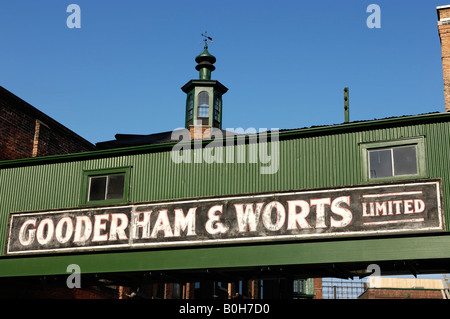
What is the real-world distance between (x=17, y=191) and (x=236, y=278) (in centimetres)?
804

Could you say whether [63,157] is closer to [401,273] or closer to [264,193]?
[264,193]

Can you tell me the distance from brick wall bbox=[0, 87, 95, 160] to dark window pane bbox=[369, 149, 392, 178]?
1592 centimetres

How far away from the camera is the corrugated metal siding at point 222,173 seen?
15.6m

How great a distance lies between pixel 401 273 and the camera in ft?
55.8

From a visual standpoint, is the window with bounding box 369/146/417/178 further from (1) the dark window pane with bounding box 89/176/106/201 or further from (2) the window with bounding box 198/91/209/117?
(2) the window with bounding box 198/91/209/117

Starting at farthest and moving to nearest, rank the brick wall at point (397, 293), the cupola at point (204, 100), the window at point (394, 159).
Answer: the brick wall at point (397, 293), the cupola at point (204, 100), the window at point (394, 159)

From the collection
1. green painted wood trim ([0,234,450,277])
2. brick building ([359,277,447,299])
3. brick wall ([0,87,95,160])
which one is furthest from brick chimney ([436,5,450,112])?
brick building ([359,277,447,299])

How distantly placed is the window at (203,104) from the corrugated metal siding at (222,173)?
17647mm

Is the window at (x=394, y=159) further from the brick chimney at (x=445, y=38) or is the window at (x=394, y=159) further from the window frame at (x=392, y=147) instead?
the brick chimney at (x=445, y=38)

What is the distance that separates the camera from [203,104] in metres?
36.7

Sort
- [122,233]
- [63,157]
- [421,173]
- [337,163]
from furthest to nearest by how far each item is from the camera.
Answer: [63,157]
[122,233]
[337,163]
[421,173]

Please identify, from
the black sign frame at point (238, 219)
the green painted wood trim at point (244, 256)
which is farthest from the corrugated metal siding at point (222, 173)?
the green painted wood trim at point (244, 256)

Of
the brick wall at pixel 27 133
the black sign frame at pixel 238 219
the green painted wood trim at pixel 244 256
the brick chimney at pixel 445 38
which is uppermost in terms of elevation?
the brick chimney at pixel 445 38
